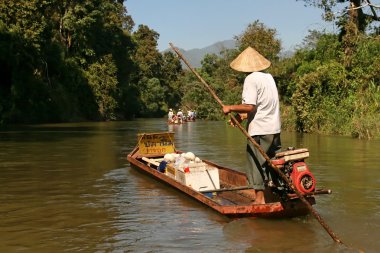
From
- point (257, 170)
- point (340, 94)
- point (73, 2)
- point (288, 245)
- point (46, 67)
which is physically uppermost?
point (73, 2)

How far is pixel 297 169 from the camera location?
6148 millimetres

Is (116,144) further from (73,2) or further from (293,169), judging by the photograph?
(73,2)

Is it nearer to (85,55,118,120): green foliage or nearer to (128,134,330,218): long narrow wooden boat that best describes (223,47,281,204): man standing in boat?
(128,134,330,218): long narrow wooden boat

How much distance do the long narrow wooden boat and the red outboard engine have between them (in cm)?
11

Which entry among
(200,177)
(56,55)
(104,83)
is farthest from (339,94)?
(104,83)

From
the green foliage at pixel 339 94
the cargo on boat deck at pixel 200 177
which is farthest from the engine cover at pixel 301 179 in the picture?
the green foliage at pixel 339 94

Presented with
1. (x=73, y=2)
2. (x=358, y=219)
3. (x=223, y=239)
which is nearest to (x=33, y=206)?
(x=223, y=239)

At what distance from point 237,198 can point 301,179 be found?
208cm

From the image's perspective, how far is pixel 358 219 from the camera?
6660 mm

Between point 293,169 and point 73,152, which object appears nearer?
point 293,169

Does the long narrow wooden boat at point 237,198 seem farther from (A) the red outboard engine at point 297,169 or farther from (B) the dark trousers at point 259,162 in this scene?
(B) the dark trousers at point 259,162

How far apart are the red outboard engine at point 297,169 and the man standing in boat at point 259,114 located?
225 mm

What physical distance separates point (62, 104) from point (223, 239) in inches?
1545

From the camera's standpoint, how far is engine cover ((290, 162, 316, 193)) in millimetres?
6105
